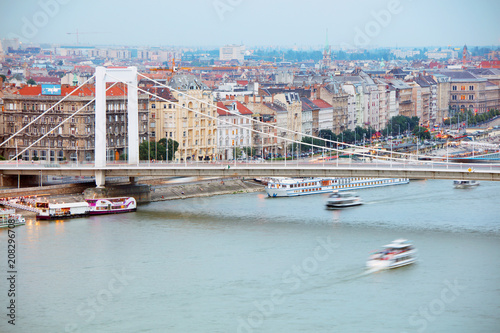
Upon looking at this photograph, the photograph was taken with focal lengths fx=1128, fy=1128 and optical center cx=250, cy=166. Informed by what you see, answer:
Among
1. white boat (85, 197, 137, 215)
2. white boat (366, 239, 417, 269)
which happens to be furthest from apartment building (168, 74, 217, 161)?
white boat (366, 239, 417, 269)

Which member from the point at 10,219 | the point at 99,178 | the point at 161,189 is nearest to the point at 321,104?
the point at 161,189

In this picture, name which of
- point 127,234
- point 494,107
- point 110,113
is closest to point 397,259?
point 127,234

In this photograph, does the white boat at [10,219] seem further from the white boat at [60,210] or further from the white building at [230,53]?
the white building at [230,53]

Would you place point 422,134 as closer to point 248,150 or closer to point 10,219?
point 248,150

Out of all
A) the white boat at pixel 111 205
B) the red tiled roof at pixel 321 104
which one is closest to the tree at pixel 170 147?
the white boat at pixel 111 205

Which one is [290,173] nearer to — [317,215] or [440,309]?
[317,215]

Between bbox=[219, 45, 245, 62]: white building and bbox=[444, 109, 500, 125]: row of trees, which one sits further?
bbox=[219, 45, 245, 62]: white building

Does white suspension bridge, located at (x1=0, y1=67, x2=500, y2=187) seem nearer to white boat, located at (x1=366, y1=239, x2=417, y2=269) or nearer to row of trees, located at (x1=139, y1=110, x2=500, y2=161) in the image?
row of trees, located at (x1=139, y1=110, x2=500, y2=161)
